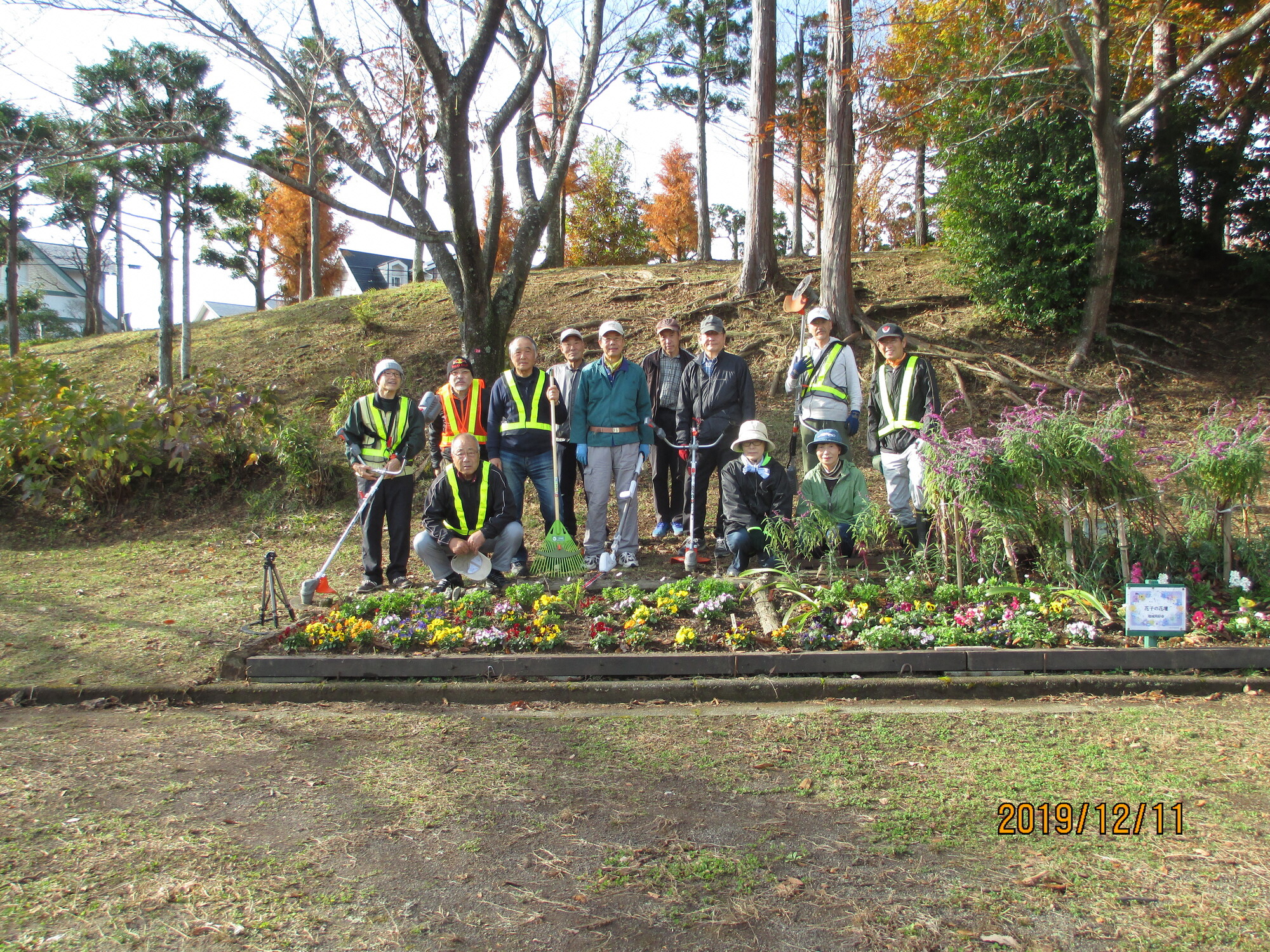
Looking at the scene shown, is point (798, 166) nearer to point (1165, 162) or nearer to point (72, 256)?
point (1165, 162)

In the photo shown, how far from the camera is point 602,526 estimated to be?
7414mm

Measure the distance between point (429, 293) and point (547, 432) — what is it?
34.7 feet

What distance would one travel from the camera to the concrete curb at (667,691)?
4844 millimetres

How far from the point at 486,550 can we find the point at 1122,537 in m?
4.54

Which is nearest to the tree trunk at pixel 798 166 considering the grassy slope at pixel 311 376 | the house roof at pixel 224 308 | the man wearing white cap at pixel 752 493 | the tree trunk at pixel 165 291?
the grassy slope at pixel 311 376

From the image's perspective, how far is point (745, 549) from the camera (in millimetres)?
6730

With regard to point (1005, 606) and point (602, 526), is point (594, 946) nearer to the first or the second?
point (1005, 606)

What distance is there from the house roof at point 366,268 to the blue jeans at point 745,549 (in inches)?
1594

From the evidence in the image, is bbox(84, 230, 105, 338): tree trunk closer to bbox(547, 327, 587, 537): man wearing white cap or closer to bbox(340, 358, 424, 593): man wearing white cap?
bbox(340, 358, 424, 593): man wearing white cap

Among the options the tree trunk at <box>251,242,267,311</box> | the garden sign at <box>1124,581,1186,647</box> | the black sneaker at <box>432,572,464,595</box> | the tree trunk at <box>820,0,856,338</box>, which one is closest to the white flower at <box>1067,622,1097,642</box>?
the garden sign at <box>1124,581,1186,647</box>

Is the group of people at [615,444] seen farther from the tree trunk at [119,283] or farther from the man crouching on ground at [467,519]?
the tree trunk at [119,283]

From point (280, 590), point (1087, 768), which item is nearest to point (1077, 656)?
point (1087, 768)

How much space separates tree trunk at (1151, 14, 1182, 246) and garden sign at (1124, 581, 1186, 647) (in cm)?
1103
